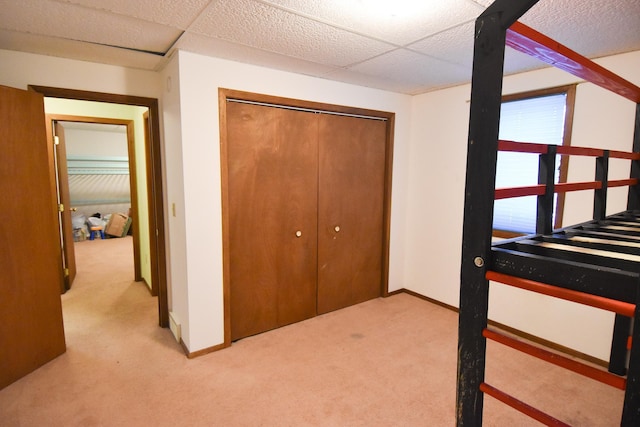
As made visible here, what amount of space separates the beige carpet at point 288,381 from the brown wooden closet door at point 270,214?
0.27 m

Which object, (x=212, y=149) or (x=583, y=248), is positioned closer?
(x=583, y=248)

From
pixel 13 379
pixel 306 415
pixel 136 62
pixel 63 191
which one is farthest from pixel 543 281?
pixel 63 191

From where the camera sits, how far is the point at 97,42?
2152mm

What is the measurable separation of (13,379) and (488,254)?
121 inches

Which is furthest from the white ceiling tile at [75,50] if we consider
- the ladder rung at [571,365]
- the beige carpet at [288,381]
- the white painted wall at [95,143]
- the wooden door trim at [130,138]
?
the white painted wall at [95,143]

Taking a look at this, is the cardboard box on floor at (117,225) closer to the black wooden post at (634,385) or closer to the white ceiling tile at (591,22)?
the white ceiling tile at (591,22)

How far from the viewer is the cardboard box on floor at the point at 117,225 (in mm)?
7154

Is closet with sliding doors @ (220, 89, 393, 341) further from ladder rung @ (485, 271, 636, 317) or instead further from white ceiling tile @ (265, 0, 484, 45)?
ladder rung @ (485, 271, 636, 317)

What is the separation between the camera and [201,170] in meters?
2.48

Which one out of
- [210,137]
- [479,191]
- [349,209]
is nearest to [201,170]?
[210,137]

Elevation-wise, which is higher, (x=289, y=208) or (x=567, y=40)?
(x=567, y=40)

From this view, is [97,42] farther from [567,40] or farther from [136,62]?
[567,40]

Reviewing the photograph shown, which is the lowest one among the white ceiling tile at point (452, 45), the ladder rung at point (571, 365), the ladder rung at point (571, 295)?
the ladder rung at point (571, 365)

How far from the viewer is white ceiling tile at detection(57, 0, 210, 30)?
1.65 metres
